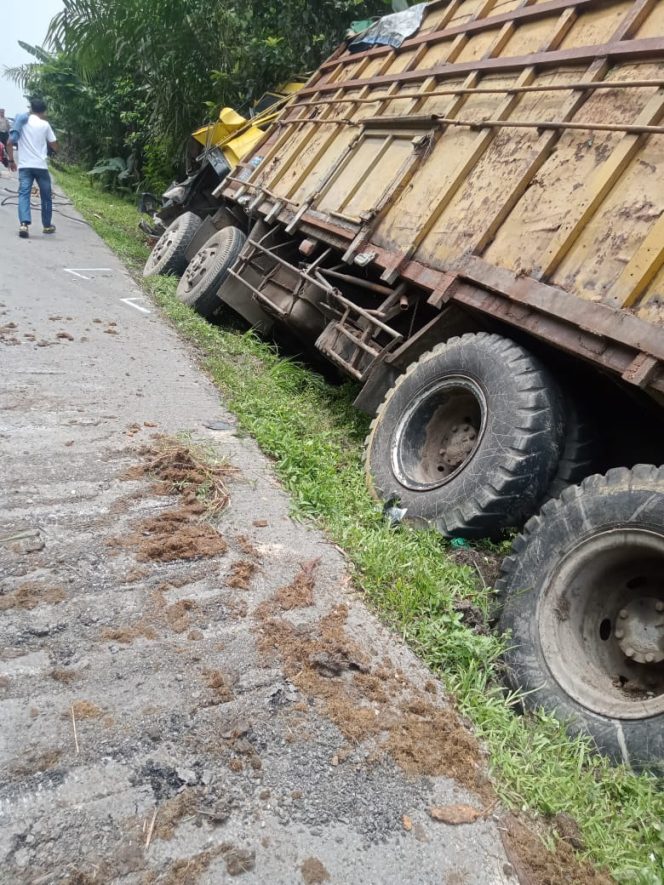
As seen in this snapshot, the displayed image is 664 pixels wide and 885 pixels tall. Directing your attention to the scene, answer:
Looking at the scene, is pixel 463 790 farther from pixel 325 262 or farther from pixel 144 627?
pixel 325 262

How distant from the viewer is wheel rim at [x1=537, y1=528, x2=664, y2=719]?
2.35 metres

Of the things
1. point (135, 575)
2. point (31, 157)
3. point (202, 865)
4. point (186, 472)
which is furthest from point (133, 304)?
point (202, 865)

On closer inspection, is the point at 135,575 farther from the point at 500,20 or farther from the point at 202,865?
the point at 500,20

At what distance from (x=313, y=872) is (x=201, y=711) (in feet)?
1.96

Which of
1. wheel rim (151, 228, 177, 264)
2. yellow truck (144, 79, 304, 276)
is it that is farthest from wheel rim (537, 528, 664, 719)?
wheel rim (151, 228, 177, 264)

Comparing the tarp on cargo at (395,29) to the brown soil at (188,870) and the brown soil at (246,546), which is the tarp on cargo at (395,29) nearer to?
the brown soil at (246,546)

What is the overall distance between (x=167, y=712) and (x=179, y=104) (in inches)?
484

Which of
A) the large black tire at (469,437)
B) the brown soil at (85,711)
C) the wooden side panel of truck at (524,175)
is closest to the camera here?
the brown soil at (85,711)

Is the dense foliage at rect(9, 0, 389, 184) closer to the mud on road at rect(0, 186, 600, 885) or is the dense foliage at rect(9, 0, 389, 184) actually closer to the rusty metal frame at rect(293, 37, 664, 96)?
the rusty metal frame at rect(293, 37, 664, 96)

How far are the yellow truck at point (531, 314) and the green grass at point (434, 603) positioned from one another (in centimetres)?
12

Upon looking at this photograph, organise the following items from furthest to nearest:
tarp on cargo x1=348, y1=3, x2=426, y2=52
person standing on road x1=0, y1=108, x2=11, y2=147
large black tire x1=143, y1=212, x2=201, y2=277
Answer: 1. person standing on road x1=0, y1=108, x2=11, y2=147
2. large black tire x1=143, y1=212, x2=201, y2=277
3. tarp on cargo x1=348, y1=3, x2=426, y2=52

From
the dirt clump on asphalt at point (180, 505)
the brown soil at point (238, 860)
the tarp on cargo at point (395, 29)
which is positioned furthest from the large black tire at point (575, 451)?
the tarp on cargo at point (395, 29)

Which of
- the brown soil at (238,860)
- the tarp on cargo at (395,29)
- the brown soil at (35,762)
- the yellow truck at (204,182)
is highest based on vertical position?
the tarp on cargo at (395,29)

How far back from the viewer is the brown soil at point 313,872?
1.68 m
